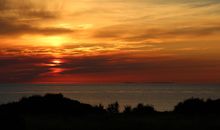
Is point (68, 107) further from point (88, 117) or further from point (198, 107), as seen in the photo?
point (198, 107)

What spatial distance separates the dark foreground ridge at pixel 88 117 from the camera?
25188mm

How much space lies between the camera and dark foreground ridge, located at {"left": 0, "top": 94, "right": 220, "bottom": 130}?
82.6ft

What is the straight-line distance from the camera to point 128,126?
2573 cm

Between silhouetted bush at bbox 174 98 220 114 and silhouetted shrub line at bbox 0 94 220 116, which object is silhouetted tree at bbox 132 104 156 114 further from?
silhouetted bush at bbox 174 98 220 114

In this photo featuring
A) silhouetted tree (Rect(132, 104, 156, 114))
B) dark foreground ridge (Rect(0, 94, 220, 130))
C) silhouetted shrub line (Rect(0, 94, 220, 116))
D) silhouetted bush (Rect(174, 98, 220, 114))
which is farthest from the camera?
silhouetted tree (Rect(132, 104, 156, 114))


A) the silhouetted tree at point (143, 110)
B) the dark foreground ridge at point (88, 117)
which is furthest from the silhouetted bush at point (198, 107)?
the silhouetted tree at point (143, 110)

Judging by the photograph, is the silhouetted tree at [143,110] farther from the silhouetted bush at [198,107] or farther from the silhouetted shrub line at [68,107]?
the silhouetted bush at [198,107]

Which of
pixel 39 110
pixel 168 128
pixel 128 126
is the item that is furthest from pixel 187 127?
pixel 39 110

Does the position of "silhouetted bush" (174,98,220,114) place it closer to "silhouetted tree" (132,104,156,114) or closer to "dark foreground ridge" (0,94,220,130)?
"dark foreground ridge" (0,94,220,130)

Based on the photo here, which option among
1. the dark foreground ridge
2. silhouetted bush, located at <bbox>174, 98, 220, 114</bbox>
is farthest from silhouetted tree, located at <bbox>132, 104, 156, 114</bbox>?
silhouetted bush, located at <bbox>174, 98, 220, 114</bbox>

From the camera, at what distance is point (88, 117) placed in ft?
101

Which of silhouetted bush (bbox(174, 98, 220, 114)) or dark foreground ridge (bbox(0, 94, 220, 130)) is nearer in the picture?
dark foreground ridge (bbox(0, 94, 220, 130))

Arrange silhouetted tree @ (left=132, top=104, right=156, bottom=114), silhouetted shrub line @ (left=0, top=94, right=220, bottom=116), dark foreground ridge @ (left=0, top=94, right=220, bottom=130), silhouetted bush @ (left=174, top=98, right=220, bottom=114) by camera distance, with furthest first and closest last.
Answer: silhouetted tree @ (left=132, top=104, right=156, bottom=114), silhouetted bush @ (left=174, top=98, right=220, bottom=114), silhouetted shrub line @ (left=0, top=94, right=220, bottom=116), dark foreground ridge @ (left=0, top=94, right=220, bottom=130)

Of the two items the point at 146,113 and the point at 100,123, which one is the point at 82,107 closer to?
the point at 146,113
